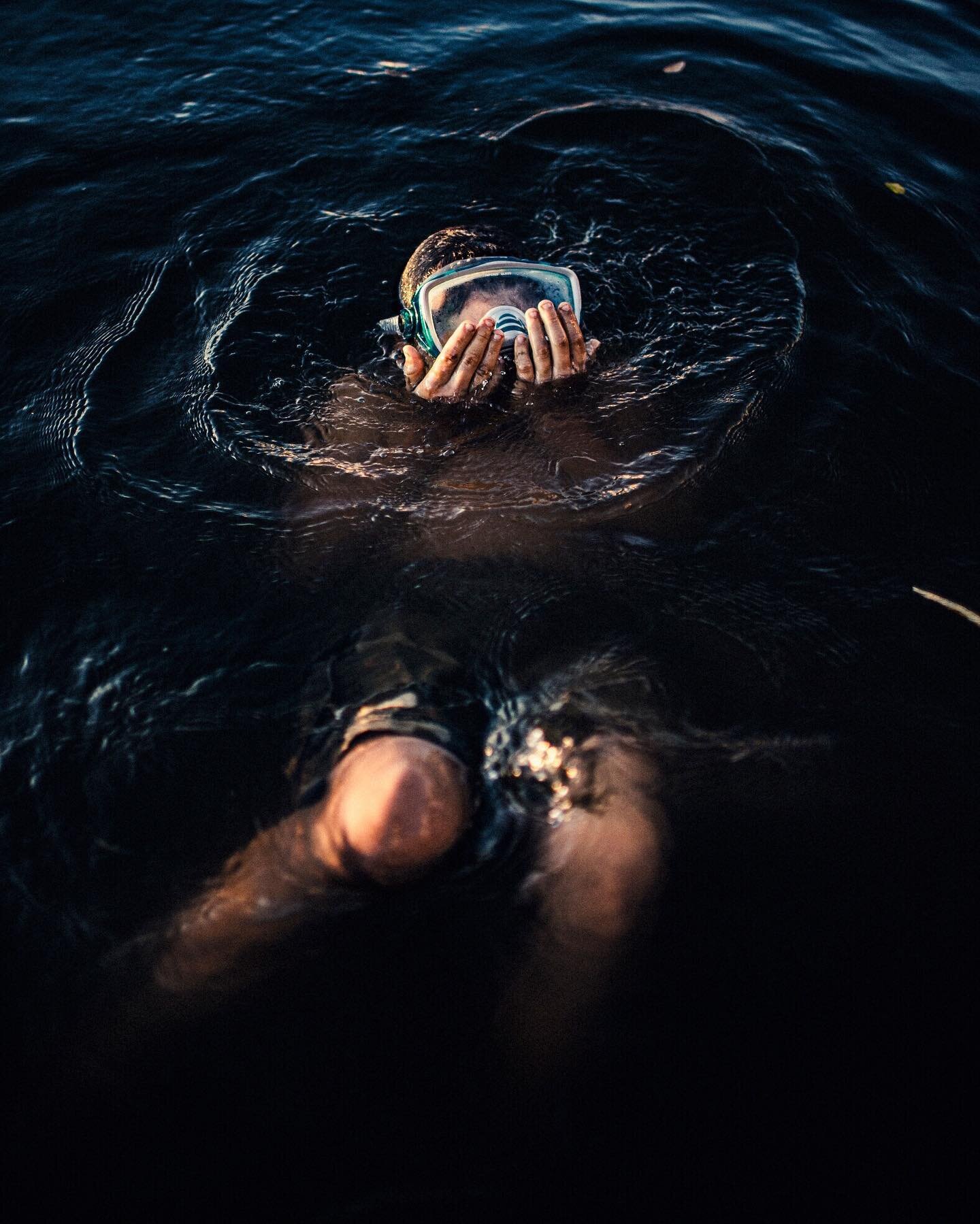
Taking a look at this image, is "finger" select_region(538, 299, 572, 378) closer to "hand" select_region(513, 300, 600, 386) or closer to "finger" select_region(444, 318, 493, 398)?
"hand" select_region(513, 300, 600, 386)

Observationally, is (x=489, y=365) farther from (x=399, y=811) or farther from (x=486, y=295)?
(x=399, y=811)

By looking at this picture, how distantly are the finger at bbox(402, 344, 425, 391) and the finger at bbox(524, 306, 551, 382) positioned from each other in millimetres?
504

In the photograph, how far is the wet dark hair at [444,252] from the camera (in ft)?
12.3

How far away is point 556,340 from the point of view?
3.71 meters

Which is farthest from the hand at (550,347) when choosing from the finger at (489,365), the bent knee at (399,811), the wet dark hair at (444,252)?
the bent knee at (399,811)

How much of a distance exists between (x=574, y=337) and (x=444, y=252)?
71 cm

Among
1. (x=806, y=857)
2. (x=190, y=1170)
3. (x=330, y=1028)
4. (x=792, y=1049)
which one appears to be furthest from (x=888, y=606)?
(x=190, y=1170)

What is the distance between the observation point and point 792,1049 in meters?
2.28

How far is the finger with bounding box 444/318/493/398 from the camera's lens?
3.53 m

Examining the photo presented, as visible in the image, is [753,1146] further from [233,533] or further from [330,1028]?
[233,533]

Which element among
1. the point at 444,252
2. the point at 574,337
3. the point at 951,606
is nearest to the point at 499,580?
the point at 574,337

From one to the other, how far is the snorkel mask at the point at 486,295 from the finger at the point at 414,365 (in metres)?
0.09

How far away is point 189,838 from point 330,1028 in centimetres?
72

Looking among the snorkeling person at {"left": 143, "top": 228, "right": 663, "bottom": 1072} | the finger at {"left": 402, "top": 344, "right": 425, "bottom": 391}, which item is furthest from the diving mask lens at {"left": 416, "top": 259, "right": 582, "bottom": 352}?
the snorkeling person at {"left": 143, "top": 228, "right": 663, "bottom": 1072}
